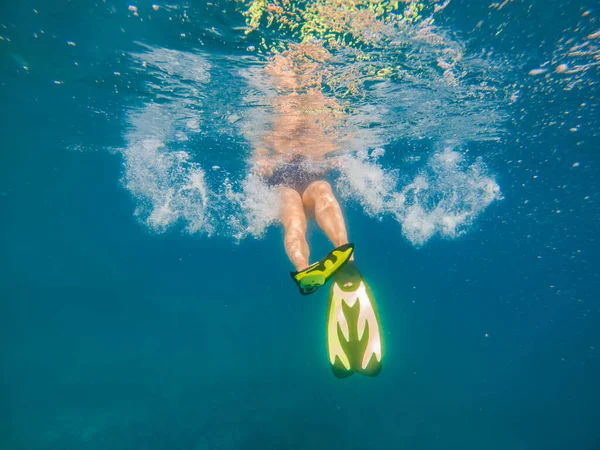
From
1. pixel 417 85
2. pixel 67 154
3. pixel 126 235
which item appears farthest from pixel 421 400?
pixel 126 235

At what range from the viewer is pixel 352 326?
16.7 feet

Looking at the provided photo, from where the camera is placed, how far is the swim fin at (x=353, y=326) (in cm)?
505

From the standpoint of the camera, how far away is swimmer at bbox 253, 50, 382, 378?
16.4 ft

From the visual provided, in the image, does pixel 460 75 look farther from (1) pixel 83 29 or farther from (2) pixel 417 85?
(1) pixel 83 29

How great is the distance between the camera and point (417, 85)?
9.29 m

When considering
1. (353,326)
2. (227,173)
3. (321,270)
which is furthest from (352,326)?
(227,173)

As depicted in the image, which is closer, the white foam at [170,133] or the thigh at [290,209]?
the thigh at [290,209]

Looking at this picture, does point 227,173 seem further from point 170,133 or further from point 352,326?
point 352,326

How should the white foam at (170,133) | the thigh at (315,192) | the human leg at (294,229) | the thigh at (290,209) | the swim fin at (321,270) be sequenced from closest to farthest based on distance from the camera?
the swim fin at (321,270) < the human leg at (294,229) < the thigh at (290,209) < the thigh at (315,192) < the white foam at (170,133)

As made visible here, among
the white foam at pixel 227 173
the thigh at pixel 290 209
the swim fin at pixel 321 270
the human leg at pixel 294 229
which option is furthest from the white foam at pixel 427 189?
the swim fin at pixel 321 270

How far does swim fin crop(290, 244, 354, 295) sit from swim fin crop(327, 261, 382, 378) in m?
0.63

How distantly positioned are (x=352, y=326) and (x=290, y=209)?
10.3 ft

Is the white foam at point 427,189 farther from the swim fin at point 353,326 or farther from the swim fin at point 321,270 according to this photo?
the swim fin at point 321,270

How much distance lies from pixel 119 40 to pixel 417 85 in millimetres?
8640
